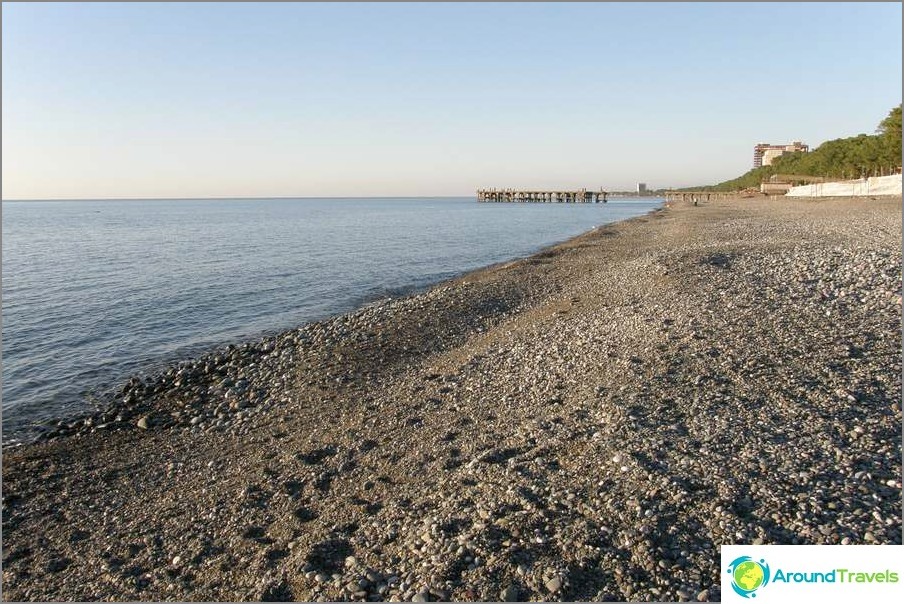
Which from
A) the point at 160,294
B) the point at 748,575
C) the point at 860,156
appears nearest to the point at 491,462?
the point at 748,575

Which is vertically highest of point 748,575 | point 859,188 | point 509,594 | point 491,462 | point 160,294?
point 859,188

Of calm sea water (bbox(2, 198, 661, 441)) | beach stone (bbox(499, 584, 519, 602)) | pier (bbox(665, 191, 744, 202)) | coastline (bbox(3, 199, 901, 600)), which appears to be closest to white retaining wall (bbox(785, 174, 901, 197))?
pier (bbox(665, 191, 744, 202))

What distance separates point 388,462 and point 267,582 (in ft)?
8.96

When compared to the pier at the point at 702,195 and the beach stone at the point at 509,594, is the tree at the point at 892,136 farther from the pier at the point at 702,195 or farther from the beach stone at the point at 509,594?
the beach stone at the point at 509,594

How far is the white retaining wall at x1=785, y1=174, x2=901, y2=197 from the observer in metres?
57.5

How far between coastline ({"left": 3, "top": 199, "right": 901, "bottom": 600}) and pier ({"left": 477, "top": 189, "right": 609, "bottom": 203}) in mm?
158191

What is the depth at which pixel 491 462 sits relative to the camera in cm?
771

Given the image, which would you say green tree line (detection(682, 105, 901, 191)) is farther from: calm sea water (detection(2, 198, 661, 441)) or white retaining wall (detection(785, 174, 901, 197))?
calm sea water (detection(2, 198, 661, 441))

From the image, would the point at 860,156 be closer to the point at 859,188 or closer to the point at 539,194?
the point at 859,188

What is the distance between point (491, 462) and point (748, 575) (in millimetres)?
3661

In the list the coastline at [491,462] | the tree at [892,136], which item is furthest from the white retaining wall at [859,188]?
the coastline at [491,462]

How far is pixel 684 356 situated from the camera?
35.3 ft

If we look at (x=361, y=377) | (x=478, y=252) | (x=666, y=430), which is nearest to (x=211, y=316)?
(x=361, y=377)

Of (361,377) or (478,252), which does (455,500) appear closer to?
(361,377)
